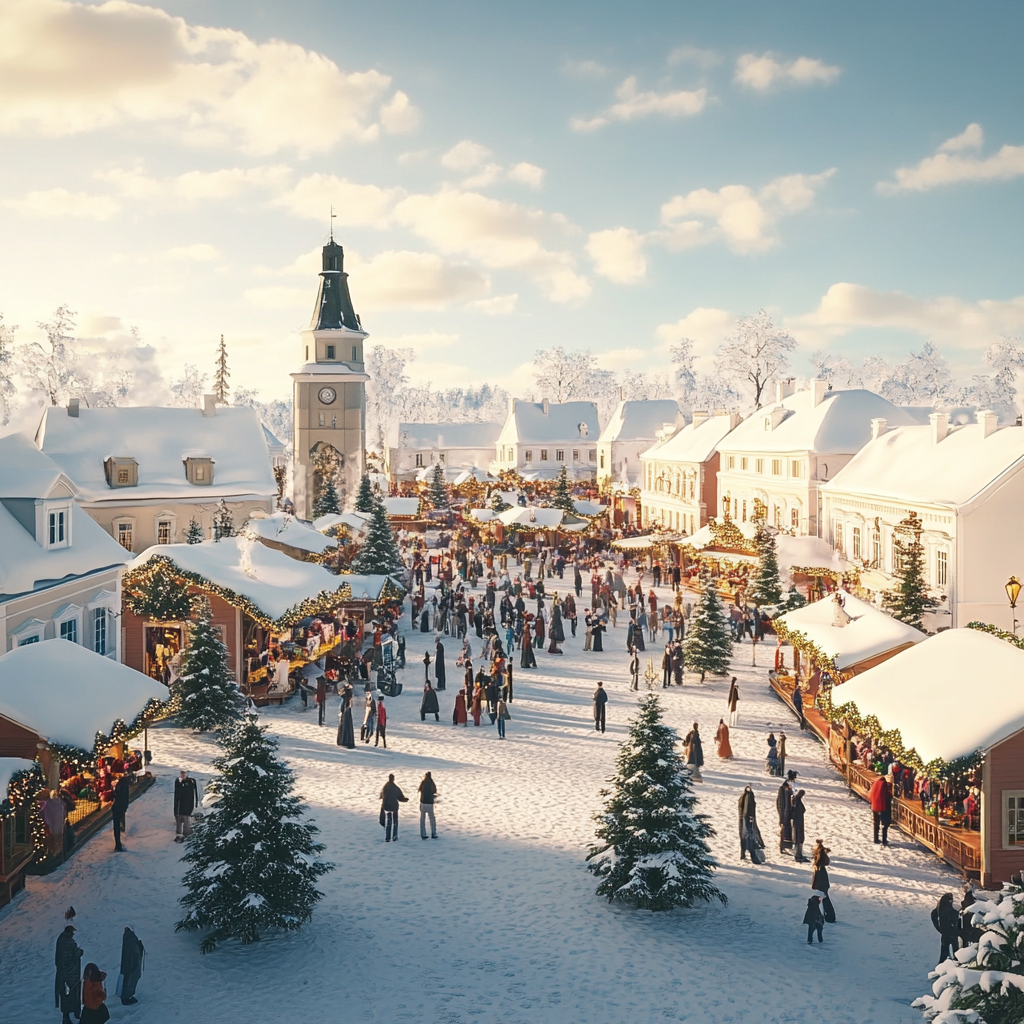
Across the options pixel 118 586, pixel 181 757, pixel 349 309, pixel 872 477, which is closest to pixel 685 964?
pixel 181 757

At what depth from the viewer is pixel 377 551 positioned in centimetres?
3753

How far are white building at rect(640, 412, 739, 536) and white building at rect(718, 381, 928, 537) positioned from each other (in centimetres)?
169

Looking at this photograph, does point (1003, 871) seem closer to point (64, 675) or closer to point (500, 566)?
point (64, 675)

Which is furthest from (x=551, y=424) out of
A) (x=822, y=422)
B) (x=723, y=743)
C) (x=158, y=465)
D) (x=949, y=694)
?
(x=949, y=694)

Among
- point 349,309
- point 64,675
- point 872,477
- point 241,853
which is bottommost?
point 241,853

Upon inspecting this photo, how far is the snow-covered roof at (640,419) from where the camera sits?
78.2m

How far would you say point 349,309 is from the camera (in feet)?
218

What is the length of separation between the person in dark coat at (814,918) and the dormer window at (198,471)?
36.2 m

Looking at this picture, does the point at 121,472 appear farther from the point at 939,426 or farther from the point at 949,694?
the point at 949,694

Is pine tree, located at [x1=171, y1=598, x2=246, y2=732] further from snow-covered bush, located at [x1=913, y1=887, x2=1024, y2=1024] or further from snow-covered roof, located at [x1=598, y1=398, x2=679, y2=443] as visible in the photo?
snow-covered roof, located at [x1=598, y1=398, x2=679, y2=443]

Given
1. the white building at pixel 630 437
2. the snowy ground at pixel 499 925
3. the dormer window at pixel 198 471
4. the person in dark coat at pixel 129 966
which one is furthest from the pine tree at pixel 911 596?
the white building at pixel 630 437

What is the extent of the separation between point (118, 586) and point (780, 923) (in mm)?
18498

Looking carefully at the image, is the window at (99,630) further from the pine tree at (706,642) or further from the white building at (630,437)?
the white building at (630,437)

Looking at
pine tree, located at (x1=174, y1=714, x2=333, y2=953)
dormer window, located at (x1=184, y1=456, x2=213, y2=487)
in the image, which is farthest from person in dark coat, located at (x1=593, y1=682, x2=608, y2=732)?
dormer window, located at (x1=184, y1=456, x2=213, y2=487)
